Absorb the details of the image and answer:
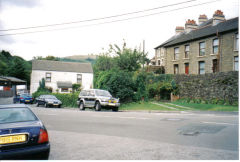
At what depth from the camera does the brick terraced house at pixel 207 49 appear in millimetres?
26688

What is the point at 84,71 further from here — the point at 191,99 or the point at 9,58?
the point at 9,58

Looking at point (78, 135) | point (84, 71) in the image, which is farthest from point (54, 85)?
point (78, 135)

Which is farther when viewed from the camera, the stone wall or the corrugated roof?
the corrugated roof

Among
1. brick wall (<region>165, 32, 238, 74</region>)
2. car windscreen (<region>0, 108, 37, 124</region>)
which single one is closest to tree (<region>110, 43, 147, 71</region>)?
brick wall (<region>165, 32, 238, 74</region>)

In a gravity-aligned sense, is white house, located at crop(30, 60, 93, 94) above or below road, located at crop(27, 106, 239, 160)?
above

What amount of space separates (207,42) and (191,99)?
9883mm

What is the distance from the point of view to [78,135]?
27.7ft

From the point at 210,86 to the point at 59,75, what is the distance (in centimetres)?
3445

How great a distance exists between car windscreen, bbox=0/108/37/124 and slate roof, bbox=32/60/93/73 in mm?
43814

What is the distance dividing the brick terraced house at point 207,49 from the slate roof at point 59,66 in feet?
72.3

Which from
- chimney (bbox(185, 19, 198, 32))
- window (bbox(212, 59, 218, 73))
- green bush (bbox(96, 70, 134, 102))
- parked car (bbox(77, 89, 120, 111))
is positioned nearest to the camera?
parked car (bbox(77, 89, 120, 111))

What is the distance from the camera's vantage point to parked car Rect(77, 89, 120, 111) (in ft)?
61.9

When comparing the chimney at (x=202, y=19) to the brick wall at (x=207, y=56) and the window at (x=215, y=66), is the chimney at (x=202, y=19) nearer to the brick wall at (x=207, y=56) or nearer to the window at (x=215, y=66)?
the brick wall at (x=207, y=56)

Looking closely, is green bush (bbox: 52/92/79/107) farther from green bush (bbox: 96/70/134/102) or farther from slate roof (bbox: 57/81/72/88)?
slate roof (bbox: 57/81/72/88)
